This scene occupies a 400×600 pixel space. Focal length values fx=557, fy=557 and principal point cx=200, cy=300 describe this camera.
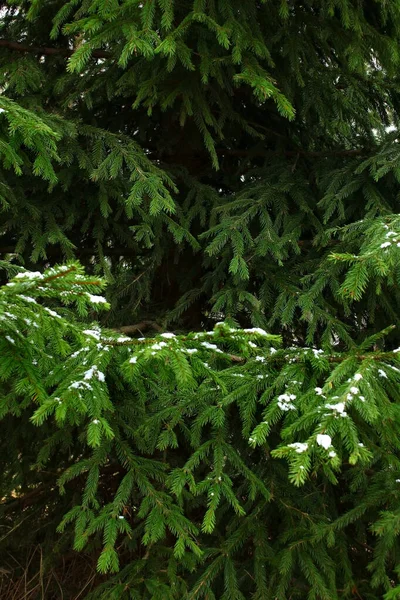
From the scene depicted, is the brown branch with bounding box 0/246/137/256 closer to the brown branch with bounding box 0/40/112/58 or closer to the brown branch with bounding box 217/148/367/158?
the brown branch with bounding box 217/148/367/158

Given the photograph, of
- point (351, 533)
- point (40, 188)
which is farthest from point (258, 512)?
point (40, 188)

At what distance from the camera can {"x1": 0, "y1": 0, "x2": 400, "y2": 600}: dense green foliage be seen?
192 cm

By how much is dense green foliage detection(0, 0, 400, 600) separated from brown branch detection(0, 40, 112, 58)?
0.01 m

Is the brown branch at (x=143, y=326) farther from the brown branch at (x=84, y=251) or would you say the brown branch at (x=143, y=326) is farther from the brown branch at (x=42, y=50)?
the brown branch at (x=42, y=50)

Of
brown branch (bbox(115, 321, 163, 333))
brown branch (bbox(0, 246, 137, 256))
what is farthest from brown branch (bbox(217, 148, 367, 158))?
brown branch (bbox(115, 321, 163, 333))

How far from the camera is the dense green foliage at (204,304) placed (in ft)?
6.28

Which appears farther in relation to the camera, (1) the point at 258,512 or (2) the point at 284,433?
(1) the point at 258,512

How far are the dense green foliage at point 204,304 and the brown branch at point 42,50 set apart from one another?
0.01 m

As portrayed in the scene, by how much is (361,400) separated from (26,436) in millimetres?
2601

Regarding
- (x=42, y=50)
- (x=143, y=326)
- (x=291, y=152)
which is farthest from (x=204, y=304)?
(x=42, y=50)

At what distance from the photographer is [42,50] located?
3.55 meters

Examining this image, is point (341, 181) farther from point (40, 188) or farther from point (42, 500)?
point (42, 500)

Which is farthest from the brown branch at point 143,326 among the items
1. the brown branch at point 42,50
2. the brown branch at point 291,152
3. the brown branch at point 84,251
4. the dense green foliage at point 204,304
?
the brown branch at point 42,50

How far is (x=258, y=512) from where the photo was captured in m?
2.85
